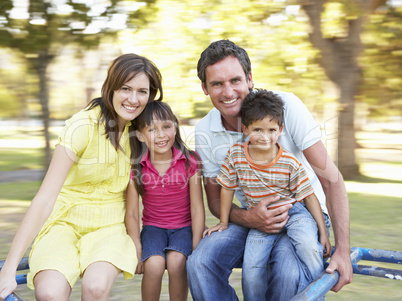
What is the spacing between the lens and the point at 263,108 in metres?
2.38

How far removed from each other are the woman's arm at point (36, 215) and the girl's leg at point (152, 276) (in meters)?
0.60

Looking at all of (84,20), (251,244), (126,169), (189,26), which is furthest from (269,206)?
(189,26)

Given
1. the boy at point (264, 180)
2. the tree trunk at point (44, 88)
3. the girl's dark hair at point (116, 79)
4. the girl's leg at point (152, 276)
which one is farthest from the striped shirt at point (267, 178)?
the tree trunk at point (44, 88)

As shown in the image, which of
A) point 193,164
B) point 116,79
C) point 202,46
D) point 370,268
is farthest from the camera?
point 202,46

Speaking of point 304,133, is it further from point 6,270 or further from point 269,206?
point 6,270

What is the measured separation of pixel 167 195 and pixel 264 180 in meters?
0.60

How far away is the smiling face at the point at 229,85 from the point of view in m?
2.61

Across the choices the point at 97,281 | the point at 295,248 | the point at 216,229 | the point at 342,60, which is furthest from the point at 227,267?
the point at 342,60

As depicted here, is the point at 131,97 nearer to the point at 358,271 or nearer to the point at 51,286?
the point at 51,286

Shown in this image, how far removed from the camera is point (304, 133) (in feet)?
8.17

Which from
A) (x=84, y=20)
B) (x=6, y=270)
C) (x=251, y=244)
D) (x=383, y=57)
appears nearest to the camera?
(x=6, y=270)

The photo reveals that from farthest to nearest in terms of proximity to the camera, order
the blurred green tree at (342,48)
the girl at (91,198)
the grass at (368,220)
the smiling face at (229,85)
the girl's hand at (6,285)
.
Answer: the blurred green tree at (342,48), the grass at (368,220), the smiling face at (229,85), the girl at (91,198), the girl's hand at (6,285)

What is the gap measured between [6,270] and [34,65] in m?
6.23

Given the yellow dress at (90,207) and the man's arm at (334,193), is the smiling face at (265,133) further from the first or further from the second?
the yellow dress at (90,207)
